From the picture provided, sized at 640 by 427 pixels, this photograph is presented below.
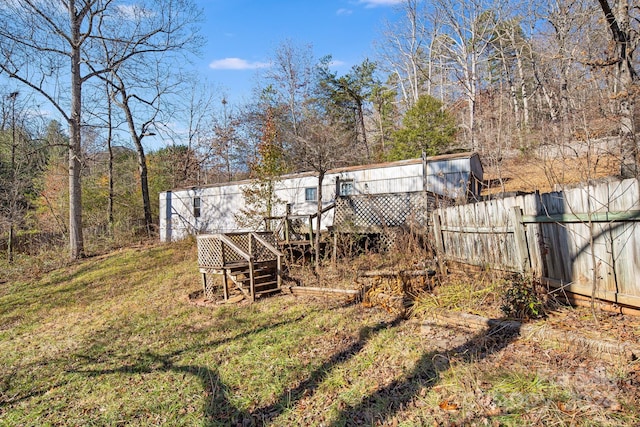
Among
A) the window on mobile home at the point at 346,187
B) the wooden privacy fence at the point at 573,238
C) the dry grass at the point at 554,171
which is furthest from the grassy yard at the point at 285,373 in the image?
the window on mobile home at the point at 346,187

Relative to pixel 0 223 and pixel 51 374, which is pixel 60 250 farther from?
pixel 51 374

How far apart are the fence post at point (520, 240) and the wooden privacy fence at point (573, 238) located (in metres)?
0.01

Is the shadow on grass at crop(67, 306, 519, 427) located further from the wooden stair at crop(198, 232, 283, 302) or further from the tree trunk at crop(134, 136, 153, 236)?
the tree trunk at crop(134, 136, 153, 236)

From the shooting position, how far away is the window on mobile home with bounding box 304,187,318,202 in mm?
14289

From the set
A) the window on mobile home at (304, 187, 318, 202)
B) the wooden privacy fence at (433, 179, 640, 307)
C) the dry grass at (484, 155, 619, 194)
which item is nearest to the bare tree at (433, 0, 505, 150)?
the dry grass at (484, 155, 619, 194)

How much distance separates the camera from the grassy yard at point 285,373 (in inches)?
105

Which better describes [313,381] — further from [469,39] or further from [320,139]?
[469,39]

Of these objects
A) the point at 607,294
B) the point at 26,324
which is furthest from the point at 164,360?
the point at 607,294

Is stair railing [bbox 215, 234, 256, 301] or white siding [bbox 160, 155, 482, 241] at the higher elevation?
white siding [bbox 160, 155, 482, 241]

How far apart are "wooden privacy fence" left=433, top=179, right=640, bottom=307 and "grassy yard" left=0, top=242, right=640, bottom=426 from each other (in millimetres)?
930

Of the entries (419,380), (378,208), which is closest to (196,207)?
(378,208)

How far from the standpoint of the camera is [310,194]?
14.4m

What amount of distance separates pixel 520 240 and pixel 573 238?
0.66m

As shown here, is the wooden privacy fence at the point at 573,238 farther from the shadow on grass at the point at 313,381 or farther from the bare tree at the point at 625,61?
the bare tree at the point at 625,61
